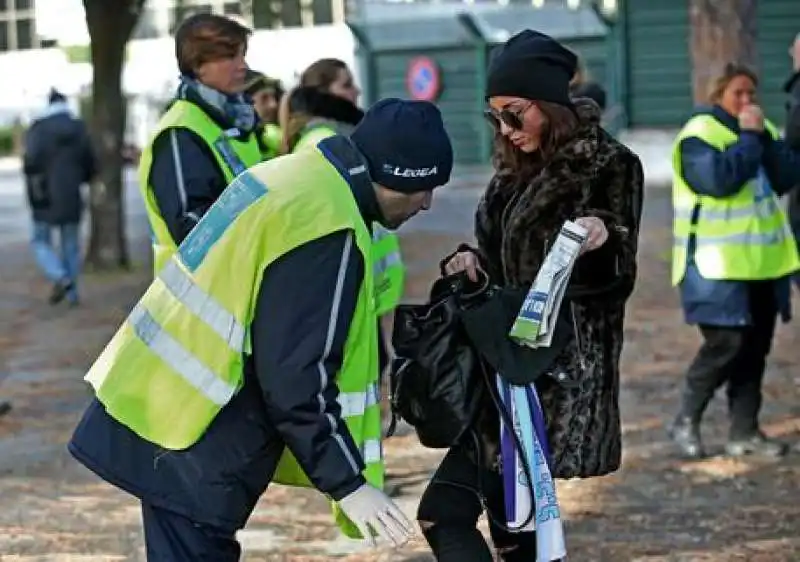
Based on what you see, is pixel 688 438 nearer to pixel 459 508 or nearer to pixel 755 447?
pixel 755 447

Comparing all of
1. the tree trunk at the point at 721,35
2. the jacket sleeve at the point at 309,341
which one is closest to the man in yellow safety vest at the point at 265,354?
the jacket sleeve at the point at 309,341

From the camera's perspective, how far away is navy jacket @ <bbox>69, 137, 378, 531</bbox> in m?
3.59

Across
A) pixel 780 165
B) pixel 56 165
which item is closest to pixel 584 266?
pixel 780 165

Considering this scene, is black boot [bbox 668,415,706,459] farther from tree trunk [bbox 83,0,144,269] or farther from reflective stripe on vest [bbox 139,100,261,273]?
tree trunk [bbox 83,0,144,269]

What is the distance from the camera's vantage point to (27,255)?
20406 millimetres

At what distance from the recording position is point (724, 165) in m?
7.11

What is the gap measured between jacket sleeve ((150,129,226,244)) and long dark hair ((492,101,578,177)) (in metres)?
1.59

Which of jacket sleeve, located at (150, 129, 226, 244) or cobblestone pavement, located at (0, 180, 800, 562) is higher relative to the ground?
jacket sleeve, located at (150, 129, 226, 244)

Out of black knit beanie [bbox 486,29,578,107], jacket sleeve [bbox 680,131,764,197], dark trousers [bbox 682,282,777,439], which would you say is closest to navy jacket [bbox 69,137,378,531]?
black knit beanie [bbox 486,29,578,107]

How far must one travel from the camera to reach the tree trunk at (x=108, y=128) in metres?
16.7

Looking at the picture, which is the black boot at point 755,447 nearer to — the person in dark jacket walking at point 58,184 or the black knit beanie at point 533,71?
the black knit beanie at point 533,71

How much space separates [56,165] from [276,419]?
38.2ft

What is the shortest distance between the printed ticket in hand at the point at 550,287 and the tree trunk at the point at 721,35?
1037 centimetres

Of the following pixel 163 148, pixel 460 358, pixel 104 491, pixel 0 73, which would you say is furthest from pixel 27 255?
pixel 0 73
